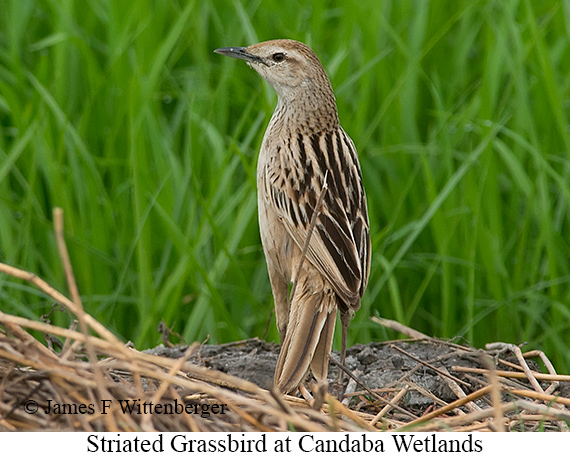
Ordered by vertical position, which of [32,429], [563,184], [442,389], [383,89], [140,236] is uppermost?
[383,89]

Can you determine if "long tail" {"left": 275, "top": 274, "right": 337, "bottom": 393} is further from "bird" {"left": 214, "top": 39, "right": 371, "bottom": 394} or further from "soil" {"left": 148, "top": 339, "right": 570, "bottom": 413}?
"soil" {"left": 148, "top": 339, "right": 570, "bottom": 413}

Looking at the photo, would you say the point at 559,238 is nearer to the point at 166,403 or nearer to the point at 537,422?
the point at 537,422

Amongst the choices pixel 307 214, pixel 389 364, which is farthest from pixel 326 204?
pixel 389 364

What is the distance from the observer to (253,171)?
5363 millimetres

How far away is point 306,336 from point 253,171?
176 cm

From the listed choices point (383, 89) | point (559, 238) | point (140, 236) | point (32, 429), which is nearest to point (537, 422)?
point (32, 429)

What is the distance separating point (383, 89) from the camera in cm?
635

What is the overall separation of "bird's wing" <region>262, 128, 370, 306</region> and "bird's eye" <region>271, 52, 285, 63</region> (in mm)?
487

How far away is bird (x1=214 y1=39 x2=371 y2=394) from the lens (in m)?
3.91

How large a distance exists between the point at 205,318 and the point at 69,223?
113cm

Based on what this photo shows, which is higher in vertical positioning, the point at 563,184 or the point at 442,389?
the point at 563,184

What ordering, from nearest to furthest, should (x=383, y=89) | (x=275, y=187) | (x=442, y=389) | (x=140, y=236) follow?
1. (x=442, y=389)
2. (x=275, y=187)
3. (x=140, y=236)
4. (x=383, y=89)

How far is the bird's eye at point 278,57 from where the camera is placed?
4770mm

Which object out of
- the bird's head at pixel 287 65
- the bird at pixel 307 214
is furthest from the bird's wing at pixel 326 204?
the bird's head at pixel 287 65
